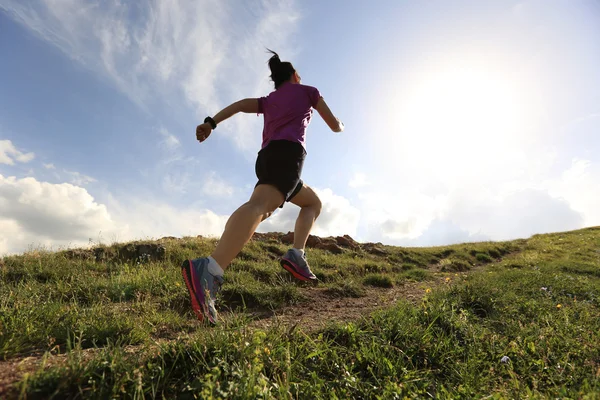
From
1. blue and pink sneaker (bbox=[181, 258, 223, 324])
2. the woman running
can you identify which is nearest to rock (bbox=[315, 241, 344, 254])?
the woman running

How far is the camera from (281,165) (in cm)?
341

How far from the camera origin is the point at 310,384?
6.66 feet

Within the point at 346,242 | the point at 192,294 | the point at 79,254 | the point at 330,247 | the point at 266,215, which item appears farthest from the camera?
the point at 346,242

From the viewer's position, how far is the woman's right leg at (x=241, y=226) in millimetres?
2967

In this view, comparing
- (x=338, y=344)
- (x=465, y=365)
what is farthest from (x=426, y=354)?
(x=338, y=344)

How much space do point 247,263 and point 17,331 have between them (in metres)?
4.54

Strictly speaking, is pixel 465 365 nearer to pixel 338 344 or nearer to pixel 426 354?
pixel 426 354

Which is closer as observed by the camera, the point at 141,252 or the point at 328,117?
the point at 328,117

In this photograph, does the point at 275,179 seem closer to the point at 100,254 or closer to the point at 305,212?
the point at 305,212

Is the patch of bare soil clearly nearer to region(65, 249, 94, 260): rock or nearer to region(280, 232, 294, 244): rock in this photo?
region(65, 249, 94, 260): rock

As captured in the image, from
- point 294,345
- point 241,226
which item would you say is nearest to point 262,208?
point 241,226

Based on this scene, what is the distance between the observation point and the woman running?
2.83 metres

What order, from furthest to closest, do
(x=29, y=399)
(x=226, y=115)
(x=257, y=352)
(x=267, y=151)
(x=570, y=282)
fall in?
(x=570, y=282) < (x=226, y=115) < (x=267, y=151) < (x=257, y=352) < (x=29, y=399)

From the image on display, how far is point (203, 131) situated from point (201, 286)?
5.60 ft
